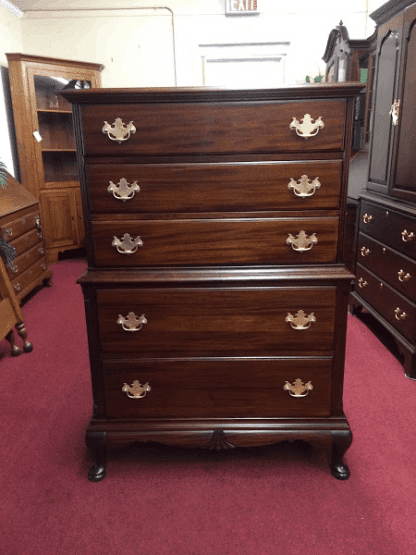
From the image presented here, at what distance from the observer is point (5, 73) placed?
512cm

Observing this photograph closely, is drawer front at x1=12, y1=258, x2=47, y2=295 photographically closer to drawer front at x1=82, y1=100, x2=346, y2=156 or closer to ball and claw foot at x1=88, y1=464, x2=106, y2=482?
ball and claw foot at x1=88, y1=464, x2=106, y2=482

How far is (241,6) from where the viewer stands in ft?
17.8

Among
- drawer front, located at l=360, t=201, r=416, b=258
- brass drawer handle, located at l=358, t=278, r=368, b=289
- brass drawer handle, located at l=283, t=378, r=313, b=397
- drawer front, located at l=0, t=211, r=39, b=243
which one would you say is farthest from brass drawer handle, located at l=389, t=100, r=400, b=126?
drawer front, located at l=0, t=211, r=39, b=243

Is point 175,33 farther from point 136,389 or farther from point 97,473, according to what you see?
point 97,473

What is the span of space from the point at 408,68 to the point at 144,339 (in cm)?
227

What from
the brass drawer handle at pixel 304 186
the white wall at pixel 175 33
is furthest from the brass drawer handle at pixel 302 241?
the white wall at pixel 175 33

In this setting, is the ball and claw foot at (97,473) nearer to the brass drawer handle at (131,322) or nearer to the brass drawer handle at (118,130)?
the brass drawer handle at (131,322)

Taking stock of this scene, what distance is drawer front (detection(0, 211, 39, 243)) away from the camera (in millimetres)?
→ 3439

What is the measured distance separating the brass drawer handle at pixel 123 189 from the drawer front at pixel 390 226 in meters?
1.76

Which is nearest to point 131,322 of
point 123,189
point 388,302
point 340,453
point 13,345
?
point 123,189

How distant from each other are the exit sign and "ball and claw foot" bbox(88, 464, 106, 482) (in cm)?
536

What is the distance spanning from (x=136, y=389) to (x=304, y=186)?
955 mm

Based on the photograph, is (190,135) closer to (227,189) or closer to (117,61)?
(227,189)

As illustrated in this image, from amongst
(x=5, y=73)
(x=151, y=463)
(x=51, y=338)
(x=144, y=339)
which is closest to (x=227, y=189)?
(x=144, y=339)
